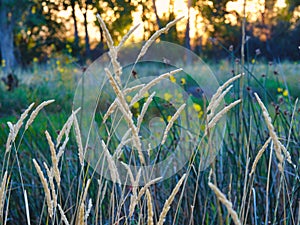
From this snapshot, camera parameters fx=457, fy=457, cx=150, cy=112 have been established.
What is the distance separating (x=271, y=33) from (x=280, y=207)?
10.5 meters

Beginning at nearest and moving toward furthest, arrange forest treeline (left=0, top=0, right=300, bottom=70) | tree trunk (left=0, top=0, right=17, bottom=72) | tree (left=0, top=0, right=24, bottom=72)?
forest treeline (left=0, top=0, right=300, bottom=70) < tree (left=0, top=0, right=24, bottom=72) < tree trunk (left=0, top=0, right=17, bottom=72)

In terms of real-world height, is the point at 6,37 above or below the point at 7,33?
below

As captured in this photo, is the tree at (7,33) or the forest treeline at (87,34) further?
the tree at (7,33)

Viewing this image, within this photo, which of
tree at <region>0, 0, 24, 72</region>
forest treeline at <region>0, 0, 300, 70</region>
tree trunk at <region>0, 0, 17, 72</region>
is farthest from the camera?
tree trunk at <region>0, 0, 17, 72</region>

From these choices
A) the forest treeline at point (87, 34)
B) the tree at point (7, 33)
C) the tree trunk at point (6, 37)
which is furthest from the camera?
the tree trunk at point (6, 37)

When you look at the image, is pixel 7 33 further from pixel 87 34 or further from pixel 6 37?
pixel 87 34

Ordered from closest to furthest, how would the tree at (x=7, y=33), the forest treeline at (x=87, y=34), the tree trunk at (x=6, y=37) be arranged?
the forest treeline at (x=87, y=34) < the tree at (x=7, y=33) < the tree trunk at (x=6, y=37)

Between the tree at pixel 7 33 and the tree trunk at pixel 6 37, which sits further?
the tree trunk at pixel 6 37

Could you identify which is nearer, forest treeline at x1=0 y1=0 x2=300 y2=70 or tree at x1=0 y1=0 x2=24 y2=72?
forest treeline at x1=0 y1=0 x2=300 y2=70

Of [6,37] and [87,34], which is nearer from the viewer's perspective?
[87,34]

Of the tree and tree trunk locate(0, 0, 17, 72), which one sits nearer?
the tree

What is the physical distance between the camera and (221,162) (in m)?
1.87

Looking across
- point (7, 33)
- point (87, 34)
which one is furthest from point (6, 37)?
point (87, 34)

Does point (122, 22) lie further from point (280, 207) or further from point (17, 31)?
point (17, 31)
